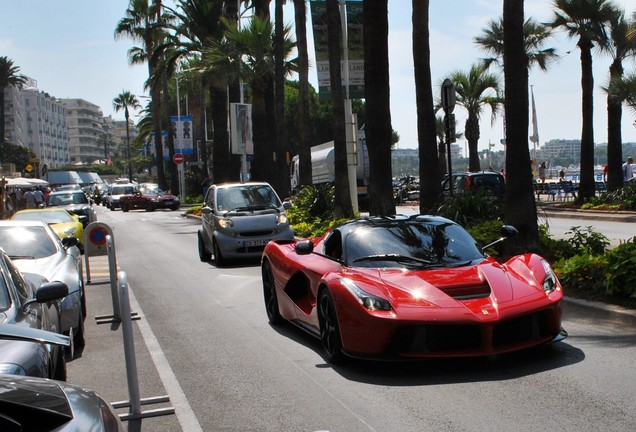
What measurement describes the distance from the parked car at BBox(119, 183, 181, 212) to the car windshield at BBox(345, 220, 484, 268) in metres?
45.7

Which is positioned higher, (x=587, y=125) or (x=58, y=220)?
(x=587, y=125)

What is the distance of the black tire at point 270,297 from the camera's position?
31.9 feet

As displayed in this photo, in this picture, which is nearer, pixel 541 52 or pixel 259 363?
pixel 259 363

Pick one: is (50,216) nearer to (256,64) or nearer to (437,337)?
(256,64)

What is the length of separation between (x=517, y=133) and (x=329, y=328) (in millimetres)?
6741

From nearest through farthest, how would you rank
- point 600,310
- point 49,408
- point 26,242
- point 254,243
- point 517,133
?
1. point 49,408
2. point 600,310
3. point 26,242
4. point 517,133
5. point 254,243

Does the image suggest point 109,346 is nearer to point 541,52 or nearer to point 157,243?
point 157,243

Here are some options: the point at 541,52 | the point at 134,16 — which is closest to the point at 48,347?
the point at 541,52

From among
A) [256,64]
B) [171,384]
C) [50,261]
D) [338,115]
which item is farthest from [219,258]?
[256,64]

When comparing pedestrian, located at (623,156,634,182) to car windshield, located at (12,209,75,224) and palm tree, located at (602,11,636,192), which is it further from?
car windshield, located at (12,209,75,224)

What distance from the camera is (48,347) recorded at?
202 inches

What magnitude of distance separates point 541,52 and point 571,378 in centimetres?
3475

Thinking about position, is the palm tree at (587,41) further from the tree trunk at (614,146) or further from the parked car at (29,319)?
the parked car at (29,319)

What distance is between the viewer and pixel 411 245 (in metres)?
8.20
